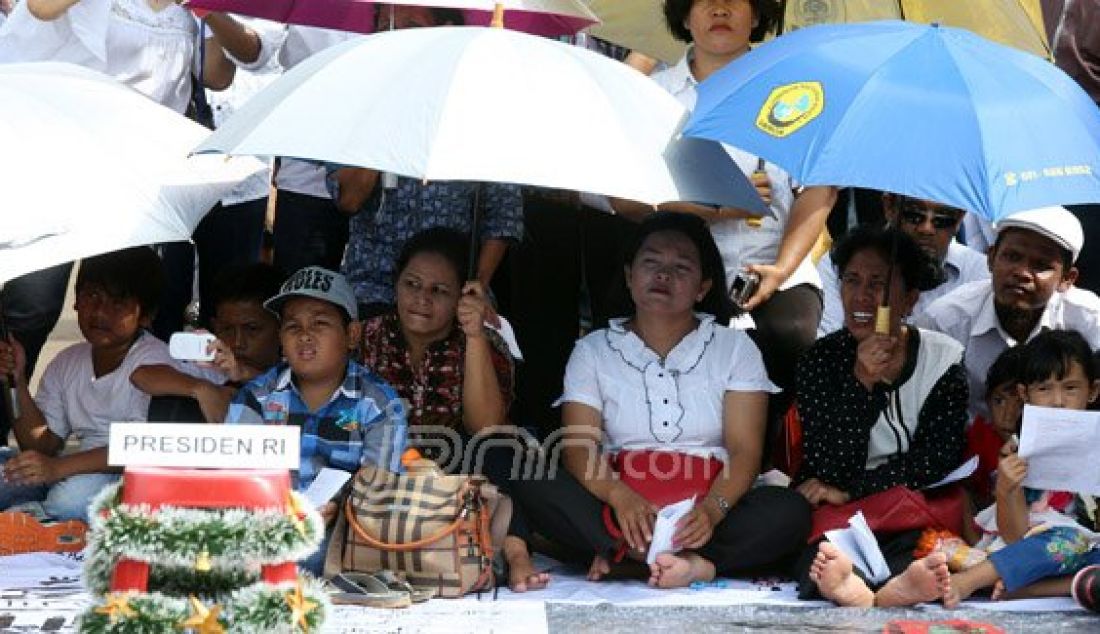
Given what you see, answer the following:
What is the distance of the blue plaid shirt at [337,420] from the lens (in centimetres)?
613

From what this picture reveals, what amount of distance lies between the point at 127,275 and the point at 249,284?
406 mm

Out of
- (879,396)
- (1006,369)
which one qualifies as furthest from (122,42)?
(1006,369)

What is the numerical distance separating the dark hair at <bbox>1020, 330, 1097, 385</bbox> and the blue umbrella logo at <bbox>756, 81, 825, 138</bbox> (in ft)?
3.94

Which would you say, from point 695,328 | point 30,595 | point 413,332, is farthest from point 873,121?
point 30,595

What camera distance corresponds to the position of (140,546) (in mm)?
4402

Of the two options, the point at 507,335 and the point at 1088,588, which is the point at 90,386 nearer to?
the point at 507,335

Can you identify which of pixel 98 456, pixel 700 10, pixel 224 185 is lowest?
pixel 98 456

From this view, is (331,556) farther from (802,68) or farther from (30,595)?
(802,68)

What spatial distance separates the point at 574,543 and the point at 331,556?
2.52ft

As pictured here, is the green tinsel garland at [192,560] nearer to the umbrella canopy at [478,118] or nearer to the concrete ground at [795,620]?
the umbrella canopy at [478,118]

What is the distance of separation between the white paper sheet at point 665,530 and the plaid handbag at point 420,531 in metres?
0.49

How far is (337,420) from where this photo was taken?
6.16 m

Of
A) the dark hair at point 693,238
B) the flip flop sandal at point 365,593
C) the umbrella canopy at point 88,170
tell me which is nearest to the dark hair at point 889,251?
the dark hair at point 693,238

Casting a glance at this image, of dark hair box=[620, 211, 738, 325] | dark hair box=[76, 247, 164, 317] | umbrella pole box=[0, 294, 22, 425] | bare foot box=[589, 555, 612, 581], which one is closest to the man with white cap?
dark hair box=[620, 211, 738, 325]
